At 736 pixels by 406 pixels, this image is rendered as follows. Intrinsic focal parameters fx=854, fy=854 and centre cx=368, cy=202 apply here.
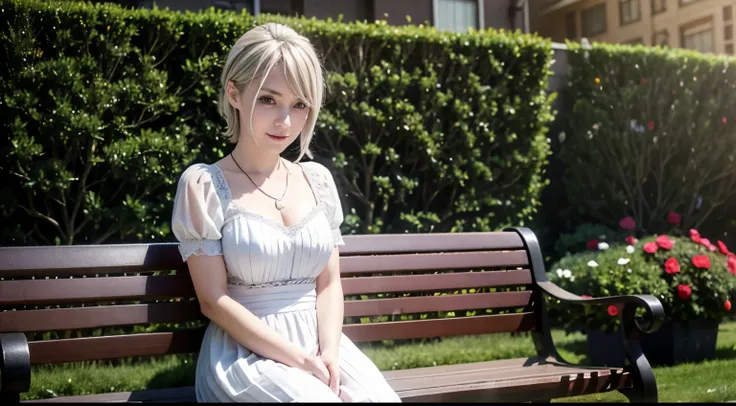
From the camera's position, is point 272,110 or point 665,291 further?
point 665,291

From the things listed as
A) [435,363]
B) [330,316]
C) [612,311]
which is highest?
[330,316]

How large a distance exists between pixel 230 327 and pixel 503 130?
5.55m

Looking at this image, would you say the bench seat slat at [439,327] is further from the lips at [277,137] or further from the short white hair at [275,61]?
the short white hair at [275,61]

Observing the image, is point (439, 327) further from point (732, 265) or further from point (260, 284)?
point (732, 265)

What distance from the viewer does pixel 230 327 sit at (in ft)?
9.66

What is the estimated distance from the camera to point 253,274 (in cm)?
304

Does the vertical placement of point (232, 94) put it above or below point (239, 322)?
above

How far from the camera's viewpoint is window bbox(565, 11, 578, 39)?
28594 mm

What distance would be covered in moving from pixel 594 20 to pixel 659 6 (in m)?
2.22

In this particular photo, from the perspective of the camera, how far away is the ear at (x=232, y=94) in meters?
3.16

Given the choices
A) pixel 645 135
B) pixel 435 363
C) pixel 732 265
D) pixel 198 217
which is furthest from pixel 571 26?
pixel 198 217

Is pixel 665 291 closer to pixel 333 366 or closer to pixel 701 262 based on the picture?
pixel 701 262

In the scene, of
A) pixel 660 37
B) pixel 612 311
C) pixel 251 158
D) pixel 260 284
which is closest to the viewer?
pixel 260 284

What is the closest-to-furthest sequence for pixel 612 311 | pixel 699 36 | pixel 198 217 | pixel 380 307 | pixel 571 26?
pixel 198 217 < pixel 380 307 < pixel 612 311 < pixel 699 36 < pixel 571 26
